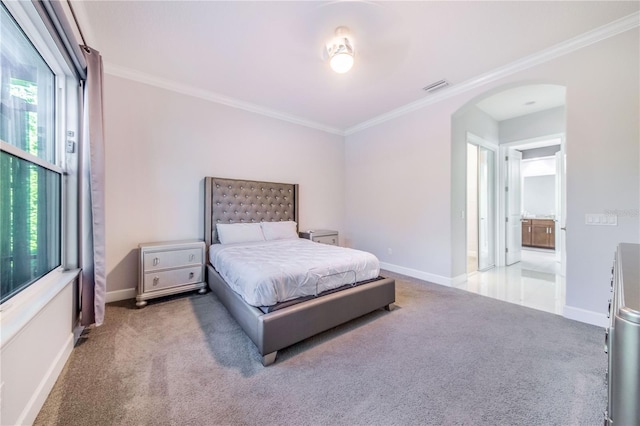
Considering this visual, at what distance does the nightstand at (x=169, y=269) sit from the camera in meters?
2.76

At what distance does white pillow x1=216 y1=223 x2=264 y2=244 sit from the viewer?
3.40 m

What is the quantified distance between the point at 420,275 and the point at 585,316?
178 cm

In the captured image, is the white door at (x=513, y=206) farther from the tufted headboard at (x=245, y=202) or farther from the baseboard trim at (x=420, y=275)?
the tufted headboard at (x=245, y=202)

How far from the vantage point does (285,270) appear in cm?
202

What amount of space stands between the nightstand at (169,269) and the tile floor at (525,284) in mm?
3603

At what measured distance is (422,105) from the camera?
3793mm

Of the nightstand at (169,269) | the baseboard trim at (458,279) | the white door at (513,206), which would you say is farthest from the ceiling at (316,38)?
the baseboard trim at (458,279)

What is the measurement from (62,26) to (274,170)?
2.83m

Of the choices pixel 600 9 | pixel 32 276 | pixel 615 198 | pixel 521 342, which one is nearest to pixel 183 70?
pixel 32 276

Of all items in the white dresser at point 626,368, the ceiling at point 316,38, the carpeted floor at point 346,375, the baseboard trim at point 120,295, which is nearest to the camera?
the white dresser at point 626,368

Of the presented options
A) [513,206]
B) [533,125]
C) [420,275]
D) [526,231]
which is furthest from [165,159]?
[526,231]

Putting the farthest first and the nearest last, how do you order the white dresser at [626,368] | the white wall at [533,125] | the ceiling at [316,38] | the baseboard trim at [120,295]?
the white wall at [533,125]
the baseboard trim at [120,295]
the ceiling at [316,38]
the white dresser at [626,368]

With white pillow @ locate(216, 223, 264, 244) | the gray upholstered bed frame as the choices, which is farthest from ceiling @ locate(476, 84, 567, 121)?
white pillow @ locate(216, 223, 264, 244)

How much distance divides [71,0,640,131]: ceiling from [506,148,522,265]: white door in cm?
254
